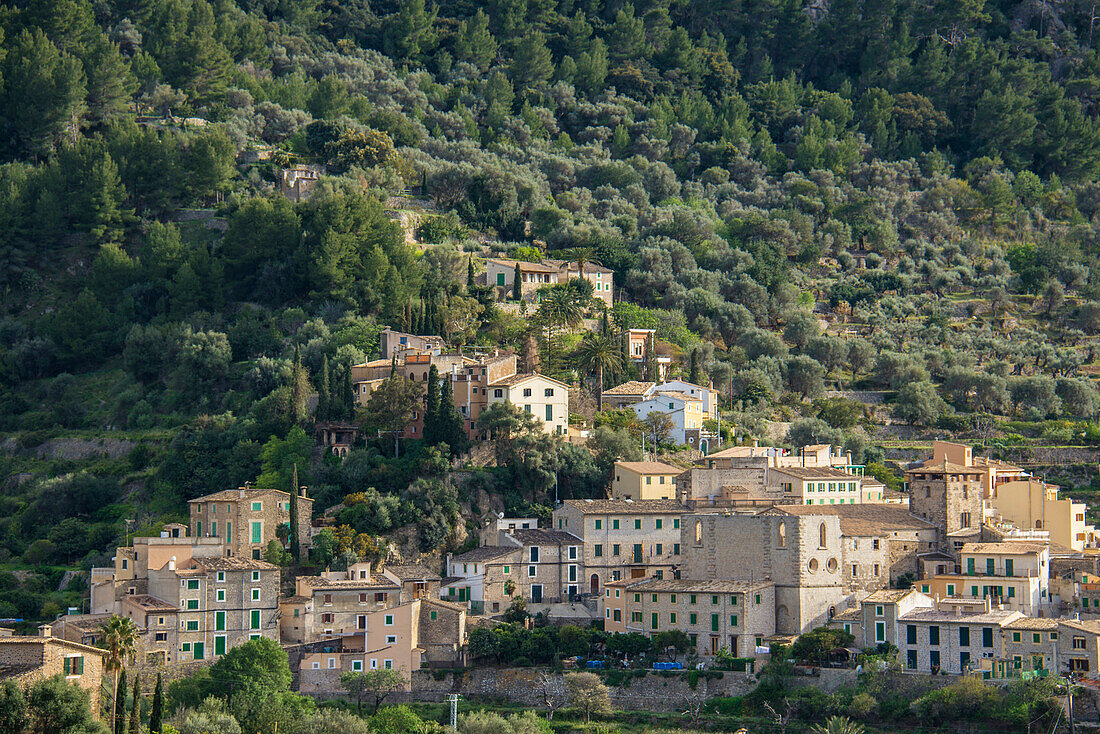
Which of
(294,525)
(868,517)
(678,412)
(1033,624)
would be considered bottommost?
(1033,624)

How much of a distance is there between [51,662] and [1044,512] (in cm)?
3644

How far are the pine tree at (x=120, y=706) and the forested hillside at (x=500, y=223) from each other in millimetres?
16031

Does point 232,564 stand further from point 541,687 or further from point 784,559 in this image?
point 784,559

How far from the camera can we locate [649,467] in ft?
228

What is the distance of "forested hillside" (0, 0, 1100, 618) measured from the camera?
74.7 m

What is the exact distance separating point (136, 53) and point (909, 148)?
172 ft

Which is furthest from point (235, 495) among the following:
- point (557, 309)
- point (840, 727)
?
point (840, 727)

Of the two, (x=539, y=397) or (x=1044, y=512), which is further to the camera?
(x=539, y=397)

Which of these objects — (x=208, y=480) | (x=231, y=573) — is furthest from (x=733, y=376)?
(x=231, y=573)

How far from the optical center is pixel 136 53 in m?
113

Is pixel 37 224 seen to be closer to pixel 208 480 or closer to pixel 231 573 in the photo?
pixel 208 480

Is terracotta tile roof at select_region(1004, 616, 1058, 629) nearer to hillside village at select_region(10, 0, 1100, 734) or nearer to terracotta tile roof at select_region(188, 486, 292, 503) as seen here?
hillside village at select_region(10, 0, 1100, 734)

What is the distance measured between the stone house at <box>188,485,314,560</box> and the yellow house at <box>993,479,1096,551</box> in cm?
2563

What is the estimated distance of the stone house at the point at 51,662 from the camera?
49.3 m
